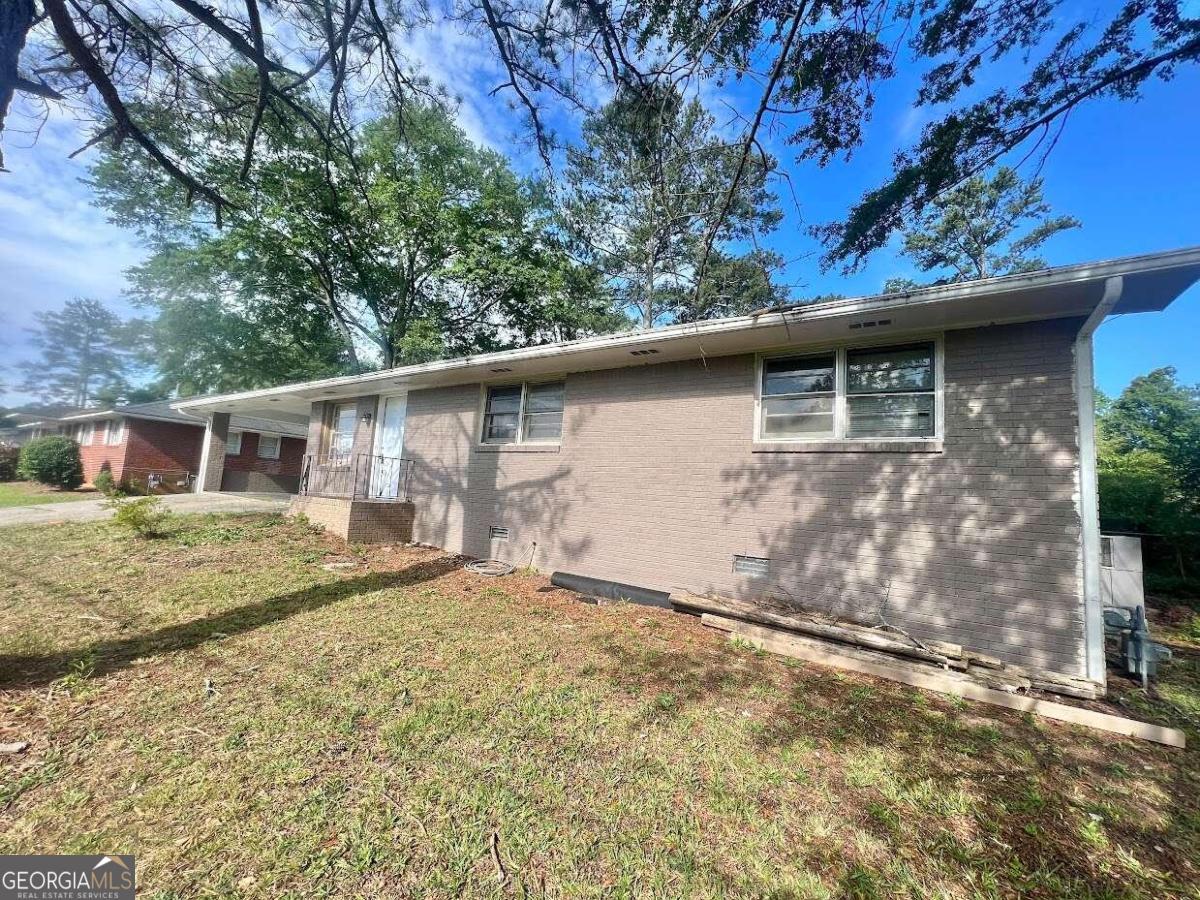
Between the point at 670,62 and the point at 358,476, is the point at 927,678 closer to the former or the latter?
the point at 670,62

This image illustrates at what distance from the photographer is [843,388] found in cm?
548

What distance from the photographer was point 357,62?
16.1 feet

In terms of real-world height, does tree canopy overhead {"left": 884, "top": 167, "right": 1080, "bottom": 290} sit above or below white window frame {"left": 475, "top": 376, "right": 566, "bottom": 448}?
above

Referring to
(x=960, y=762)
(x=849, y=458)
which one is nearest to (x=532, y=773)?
(x=960, y=762)

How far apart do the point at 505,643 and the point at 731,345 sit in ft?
14.4

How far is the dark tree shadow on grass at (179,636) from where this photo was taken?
11.3ft

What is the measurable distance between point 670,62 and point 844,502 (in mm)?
4658

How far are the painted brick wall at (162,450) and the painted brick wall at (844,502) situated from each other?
18.1 meters

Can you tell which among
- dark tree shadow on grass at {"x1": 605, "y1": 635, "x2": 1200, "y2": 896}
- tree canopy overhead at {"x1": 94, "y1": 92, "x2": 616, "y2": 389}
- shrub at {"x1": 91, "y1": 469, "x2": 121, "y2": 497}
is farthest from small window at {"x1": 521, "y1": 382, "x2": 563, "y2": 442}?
shrub at {"x1": 91, "y1": 469, "x2": 121, "y2": 497}

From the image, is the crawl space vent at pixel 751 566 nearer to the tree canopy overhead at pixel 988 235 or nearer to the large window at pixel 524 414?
the large window at pixel 524 414

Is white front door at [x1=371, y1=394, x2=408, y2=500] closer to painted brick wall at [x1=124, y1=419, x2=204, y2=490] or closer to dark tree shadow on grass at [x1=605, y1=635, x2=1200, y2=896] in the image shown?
dark tree shadow on grass at [x1=605, y1=635, x2=1200, y2=896]

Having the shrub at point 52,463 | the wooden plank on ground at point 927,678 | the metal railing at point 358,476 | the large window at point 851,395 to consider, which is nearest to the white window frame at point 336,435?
the metal railing at point 358,476

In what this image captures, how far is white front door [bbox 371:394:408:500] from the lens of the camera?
1030cm

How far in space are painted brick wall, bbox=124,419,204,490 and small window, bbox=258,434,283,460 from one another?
2.11 meters
